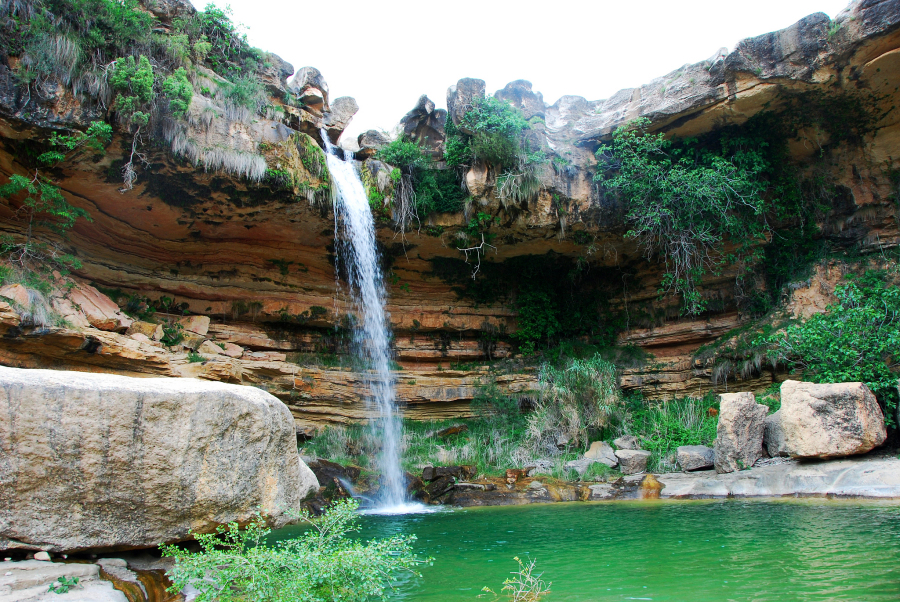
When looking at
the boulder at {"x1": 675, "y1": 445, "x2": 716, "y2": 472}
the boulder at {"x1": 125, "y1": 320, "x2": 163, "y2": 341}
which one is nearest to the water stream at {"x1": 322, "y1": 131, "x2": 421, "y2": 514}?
the boulder at {"x1": 125, "y1": 320, "x2": 163, "y2": 341}

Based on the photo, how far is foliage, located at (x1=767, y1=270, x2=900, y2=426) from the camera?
26.2 ft

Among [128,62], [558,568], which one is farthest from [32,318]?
[558,568]

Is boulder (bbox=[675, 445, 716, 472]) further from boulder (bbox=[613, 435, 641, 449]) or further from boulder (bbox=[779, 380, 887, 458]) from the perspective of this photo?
boulder (bbox=[779, 380, 887, 458])

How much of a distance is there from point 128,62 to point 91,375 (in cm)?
780

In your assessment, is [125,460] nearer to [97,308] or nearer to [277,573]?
[277,573]

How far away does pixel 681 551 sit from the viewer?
4.47m

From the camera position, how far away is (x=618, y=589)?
358cm

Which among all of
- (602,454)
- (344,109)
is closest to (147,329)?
(344,109)

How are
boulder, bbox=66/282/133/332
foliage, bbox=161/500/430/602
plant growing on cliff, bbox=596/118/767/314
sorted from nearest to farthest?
foliage, bbox=161/500/430/602 → boulder, bbox=66/282/133/332 → plant growing on cliff, bbox=596/118/767/314

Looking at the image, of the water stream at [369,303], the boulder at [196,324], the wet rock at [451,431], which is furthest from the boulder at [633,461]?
the boulder at [196,324]

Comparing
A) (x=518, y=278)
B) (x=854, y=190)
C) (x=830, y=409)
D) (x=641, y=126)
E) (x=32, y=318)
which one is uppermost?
(x=641, y=126)

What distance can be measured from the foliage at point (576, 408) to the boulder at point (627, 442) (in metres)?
0.61

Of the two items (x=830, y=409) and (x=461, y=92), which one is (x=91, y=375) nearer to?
(x=830, y=409)

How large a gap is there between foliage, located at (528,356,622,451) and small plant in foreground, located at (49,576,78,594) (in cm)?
914
